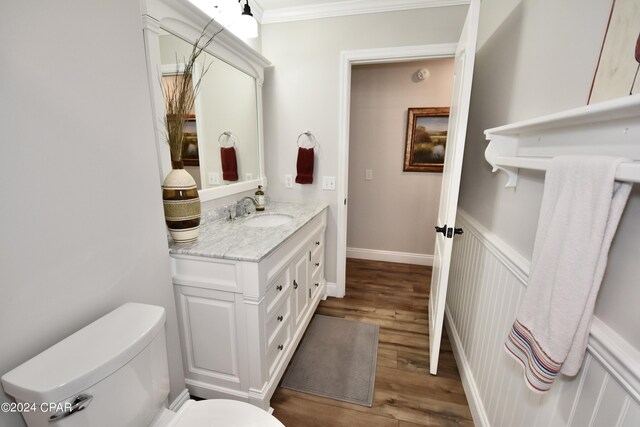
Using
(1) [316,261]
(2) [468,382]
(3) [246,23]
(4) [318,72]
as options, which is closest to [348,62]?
(4) [318,72]

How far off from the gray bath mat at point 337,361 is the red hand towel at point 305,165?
1.18 metres

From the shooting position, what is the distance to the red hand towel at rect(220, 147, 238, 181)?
77.7 inches

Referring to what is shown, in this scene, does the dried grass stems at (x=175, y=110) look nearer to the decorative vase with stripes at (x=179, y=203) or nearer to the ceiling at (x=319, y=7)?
the decorative vase with stripes at (x=179, y=203)

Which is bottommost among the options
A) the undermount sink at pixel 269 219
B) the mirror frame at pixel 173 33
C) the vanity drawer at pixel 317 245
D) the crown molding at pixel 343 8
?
the vanity drawer at pixel 317 245

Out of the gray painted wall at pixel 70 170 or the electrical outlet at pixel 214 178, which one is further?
the electrical outlet at pixel 214 178

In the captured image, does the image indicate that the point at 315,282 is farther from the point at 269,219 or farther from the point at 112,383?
the point at 112,383

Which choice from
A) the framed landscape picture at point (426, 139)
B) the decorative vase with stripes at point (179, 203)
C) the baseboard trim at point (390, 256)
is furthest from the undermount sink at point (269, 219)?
the framed landscape picture at point (426, 139)

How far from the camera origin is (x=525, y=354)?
86cm

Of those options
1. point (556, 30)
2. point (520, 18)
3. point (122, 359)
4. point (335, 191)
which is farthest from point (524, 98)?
point (122, 359)

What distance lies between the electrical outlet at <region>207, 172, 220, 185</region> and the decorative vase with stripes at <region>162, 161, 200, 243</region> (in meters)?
0.50

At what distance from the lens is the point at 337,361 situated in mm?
1870

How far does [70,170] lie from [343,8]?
7.00 feet

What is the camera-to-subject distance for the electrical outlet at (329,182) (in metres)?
2.42

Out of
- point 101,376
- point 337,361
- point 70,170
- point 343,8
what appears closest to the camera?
point 101,376
